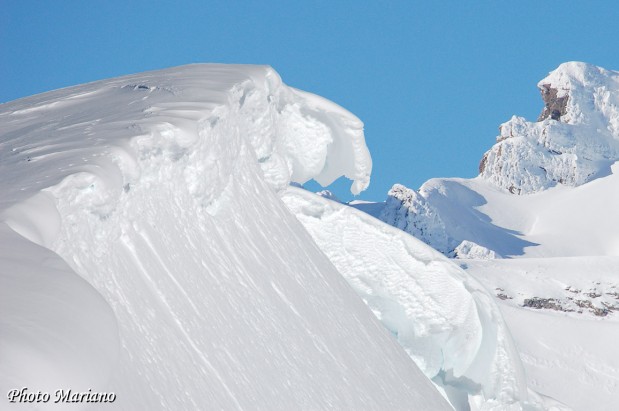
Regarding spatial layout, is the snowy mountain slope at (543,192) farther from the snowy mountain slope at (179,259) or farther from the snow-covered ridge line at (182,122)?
the snowy mountain slope at (179,259)

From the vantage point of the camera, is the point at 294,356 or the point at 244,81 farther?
the point at 244,81

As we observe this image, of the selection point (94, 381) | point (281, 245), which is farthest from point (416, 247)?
point (94, 381)

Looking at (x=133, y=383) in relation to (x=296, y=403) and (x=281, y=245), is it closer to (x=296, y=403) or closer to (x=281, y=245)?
(x=296, y=403)

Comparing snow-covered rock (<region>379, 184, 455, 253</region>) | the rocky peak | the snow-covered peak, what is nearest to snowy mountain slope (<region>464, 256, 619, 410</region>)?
snow-covered rock (<region>379, 184, 455, 253</region>)

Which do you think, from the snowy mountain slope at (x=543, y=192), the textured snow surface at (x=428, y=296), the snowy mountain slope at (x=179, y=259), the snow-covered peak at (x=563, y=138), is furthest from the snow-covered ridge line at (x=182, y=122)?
the snow-covered peak at (x=563, y=138)

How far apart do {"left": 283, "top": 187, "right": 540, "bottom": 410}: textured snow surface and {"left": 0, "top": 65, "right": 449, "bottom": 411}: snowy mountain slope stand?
143 cm

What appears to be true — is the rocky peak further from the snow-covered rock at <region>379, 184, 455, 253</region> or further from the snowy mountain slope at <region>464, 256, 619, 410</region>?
the snowy mountain slope at <region>464, 256, 619, 410</region>

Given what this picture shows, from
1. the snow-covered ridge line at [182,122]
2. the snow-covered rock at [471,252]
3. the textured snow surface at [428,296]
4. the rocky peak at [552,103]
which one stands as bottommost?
the snow-covered rock at [471,252]

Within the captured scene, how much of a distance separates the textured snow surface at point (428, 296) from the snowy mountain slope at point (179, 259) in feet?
4.68

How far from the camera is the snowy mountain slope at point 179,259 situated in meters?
4.29

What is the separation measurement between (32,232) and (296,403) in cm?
247

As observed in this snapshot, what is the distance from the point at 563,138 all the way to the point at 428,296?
55729mm

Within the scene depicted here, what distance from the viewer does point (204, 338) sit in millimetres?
6387

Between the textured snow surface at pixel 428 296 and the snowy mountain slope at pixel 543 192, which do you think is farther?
the snowy mountain slope at pixel 543 192
